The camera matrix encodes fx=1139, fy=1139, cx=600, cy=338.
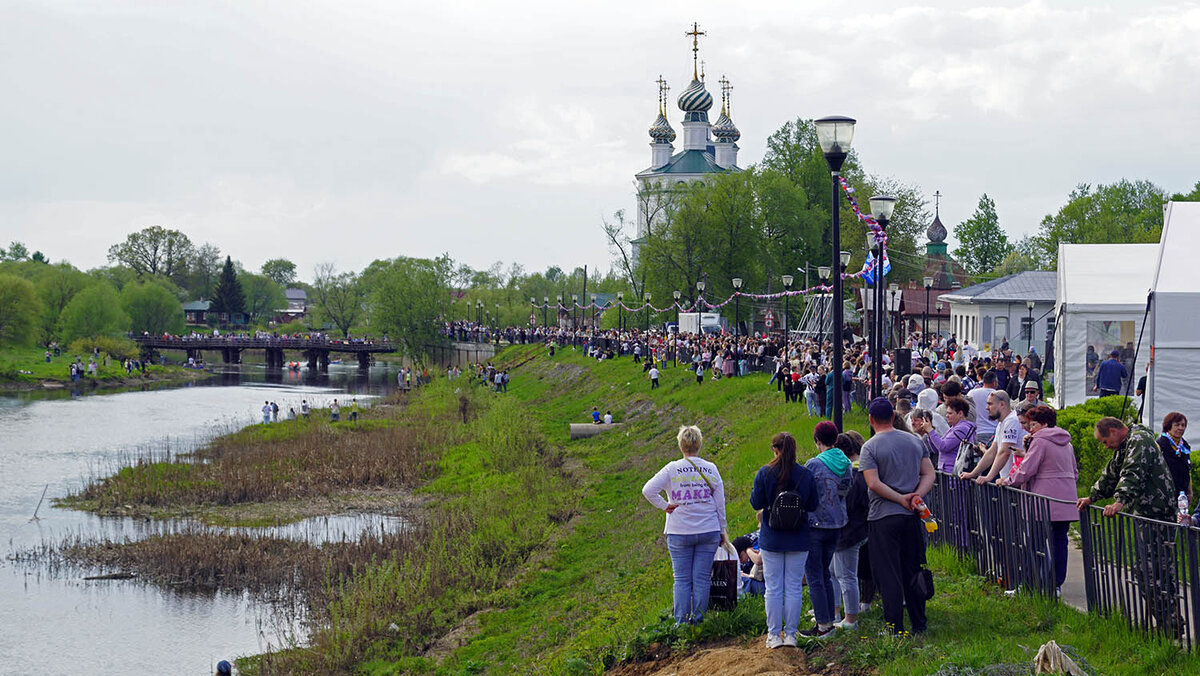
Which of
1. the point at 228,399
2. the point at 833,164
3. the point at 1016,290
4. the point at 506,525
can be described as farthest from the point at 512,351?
the point at 833,164

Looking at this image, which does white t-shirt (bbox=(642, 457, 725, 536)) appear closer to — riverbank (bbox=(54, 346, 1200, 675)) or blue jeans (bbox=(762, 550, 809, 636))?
blue jeans (bbox=(762, 550, 809, 636))

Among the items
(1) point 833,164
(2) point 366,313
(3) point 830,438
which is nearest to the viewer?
(3) point 830,438

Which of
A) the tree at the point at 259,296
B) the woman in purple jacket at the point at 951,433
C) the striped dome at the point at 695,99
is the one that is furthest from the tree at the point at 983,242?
the tree at the point at 259,296

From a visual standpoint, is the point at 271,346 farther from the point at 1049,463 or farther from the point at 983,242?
the point at 1049,463

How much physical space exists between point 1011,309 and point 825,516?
39760 millimetres

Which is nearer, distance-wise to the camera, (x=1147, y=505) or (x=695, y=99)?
(x=1147, y=505)

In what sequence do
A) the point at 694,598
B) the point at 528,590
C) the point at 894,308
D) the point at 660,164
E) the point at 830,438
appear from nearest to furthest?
the point at 830,438, the point at 694,598, the point at 528,590, the point at 894,308, the point at 660,164

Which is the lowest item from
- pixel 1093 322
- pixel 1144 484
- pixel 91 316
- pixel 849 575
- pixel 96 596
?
pixel 96 596

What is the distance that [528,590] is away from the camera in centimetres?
1888

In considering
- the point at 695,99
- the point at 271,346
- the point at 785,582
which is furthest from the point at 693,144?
the point at 785,582

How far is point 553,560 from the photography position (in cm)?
2066

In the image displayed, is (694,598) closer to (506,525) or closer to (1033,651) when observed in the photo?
(1033,651)

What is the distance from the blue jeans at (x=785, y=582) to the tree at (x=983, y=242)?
283 ft

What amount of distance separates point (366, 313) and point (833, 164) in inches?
5182
